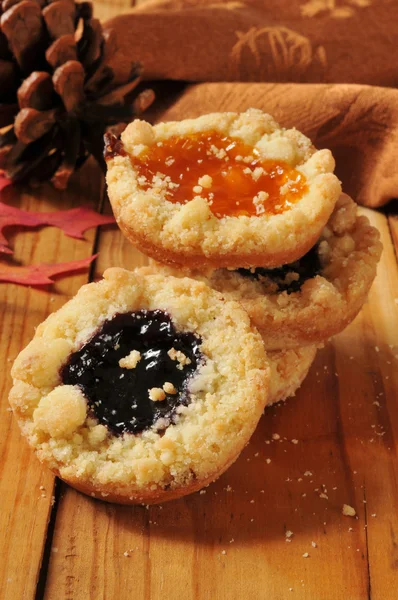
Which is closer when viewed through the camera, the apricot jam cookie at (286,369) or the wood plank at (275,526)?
the wood plank at (275,526)

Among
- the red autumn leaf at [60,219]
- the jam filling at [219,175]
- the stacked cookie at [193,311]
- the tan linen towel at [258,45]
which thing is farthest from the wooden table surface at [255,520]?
the tan linen towel at [258,45]

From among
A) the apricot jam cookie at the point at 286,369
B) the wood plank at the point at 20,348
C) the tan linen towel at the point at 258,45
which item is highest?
the tan linen towel at the point at 258,45

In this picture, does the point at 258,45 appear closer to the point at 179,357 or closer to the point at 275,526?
the point at 179,357

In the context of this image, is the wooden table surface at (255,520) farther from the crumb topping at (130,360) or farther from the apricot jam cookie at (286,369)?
the crumb topping at (130,360)

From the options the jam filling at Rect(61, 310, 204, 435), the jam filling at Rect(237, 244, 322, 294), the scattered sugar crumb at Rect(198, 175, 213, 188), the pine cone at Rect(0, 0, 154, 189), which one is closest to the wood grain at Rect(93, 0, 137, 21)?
the pine cone at Rect(0, 0, 154, 189)

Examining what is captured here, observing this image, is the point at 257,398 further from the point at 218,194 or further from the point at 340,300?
the point at 218,194

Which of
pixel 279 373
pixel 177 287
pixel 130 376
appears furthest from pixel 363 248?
pixel 130 376
